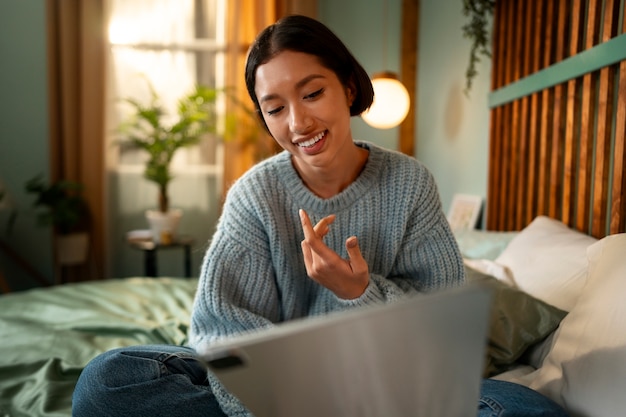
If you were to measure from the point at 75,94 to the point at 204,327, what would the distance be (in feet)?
9.41

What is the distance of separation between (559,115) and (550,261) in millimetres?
520

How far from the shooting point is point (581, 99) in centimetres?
155

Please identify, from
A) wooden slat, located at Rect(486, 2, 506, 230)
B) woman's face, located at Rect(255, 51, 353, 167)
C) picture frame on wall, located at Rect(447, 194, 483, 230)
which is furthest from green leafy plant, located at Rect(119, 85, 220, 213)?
woman's face, located at Rect(255, 51, 353, 167)

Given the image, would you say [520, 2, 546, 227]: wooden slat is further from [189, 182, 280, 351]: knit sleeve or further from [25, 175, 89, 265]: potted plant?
[25, 175, 89, 265]: potted plant

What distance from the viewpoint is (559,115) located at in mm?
1620

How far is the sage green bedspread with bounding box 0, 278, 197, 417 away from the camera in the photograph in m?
1.20

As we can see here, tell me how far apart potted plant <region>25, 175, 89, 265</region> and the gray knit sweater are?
7.82 ft

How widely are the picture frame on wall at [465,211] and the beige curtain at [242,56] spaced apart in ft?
4.31

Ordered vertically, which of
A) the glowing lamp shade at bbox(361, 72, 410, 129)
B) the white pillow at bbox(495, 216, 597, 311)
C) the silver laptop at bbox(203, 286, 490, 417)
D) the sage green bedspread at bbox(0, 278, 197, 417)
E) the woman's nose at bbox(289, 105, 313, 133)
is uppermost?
the glowing lamp shade at bbox(361, 72, 410, 129)

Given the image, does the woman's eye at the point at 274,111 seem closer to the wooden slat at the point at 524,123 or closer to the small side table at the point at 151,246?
the wooden slat at the point at 524,123

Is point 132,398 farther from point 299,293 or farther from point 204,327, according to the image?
point 299,293

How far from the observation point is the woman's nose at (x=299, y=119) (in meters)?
1.00

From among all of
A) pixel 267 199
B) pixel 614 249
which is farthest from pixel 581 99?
pixel 267 199

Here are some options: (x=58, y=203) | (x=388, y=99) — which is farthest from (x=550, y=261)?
(x=58, y=203)
